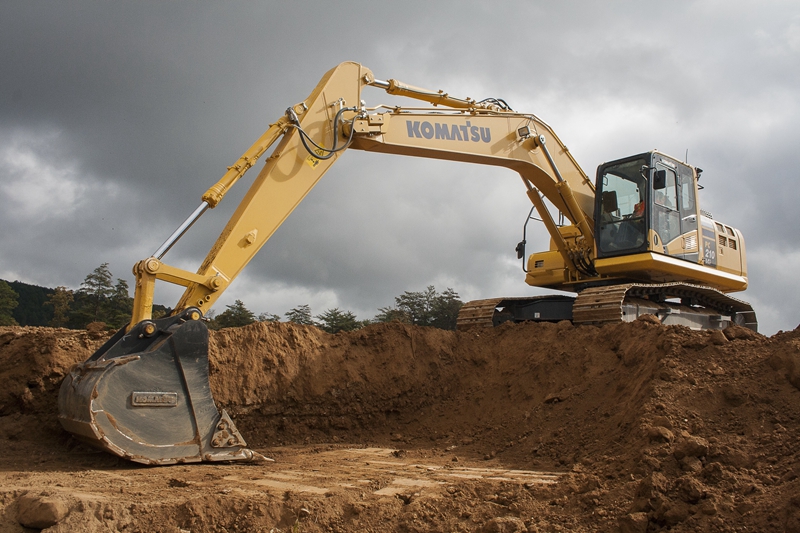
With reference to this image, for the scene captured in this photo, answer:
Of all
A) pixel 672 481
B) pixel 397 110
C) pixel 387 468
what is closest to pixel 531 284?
pixel 397 110

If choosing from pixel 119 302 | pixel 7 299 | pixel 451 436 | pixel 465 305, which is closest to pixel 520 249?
pixel 465 305

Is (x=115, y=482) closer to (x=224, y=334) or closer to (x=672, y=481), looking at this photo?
(x=224, y=334)

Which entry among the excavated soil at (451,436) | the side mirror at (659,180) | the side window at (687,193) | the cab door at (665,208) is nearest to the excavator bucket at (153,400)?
the excavated soil at (451,436)

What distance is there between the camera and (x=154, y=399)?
221 inches

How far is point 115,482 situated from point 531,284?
8.02 meters

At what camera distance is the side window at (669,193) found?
959cm

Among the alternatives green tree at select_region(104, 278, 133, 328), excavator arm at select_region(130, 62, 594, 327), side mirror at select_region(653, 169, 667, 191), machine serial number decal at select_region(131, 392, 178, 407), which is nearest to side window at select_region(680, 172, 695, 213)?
side mirror at select_region(653, 169, 667, 191)

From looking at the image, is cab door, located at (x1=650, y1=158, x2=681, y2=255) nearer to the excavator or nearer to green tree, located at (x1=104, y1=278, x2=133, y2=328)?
the excavator

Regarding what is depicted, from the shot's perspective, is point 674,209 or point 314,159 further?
point 674,209

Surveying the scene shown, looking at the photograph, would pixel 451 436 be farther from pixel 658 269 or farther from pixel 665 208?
pixel 665 208

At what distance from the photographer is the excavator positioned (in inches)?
223

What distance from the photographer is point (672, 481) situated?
4363 millimetres

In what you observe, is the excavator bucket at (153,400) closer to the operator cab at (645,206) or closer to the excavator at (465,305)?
the excavator at (465,305)

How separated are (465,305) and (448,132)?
3745 mm
